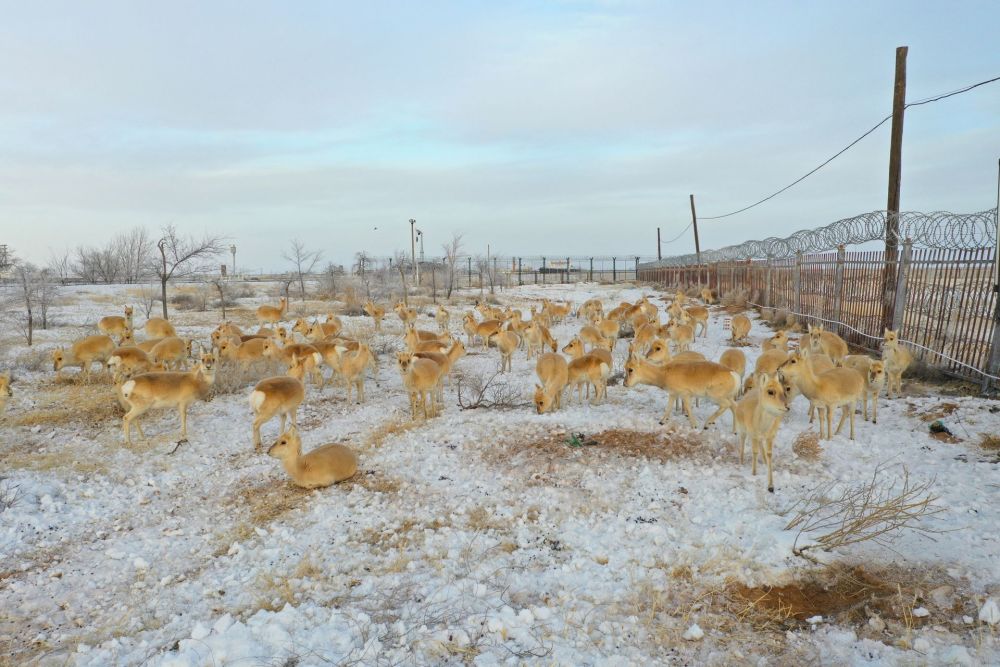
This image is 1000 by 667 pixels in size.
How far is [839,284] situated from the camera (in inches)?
616

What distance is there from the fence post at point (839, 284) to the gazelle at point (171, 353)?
16.3m

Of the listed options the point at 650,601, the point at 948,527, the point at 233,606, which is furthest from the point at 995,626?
the point at 233,606

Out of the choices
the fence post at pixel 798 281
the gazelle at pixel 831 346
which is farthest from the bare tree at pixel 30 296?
the fence post at pixel 798 281

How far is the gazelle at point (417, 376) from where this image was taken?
9227 mm

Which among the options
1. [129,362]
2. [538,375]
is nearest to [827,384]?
[538,375]

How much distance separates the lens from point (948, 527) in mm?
5281

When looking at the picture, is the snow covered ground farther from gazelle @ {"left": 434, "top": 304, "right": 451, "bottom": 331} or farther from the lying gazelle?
gazelle @ {"left": 434, "top": 304, "right": 451, "bottom": 331}

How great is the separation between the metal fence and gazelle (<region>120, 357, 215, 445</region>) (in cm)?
1242

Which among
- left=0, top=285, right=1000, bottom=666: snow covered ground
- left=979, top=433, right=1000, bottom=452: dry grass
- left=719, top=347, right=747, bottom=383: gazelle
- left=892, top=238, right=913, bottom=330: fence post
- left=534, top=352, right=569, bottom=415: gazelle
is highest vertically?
left=892, top=238, right=913, bottom=330: fence post

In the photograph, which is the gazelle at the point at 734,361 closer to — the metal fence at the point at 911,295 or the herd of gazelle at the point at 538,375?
the herd of gazelle at the point at 538,375

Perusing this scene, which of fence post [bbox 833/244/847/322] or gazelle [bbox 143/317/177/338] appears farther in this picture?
fence post [bbox 833/244/847/322]

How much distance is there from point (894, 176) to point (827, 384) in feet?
30.2

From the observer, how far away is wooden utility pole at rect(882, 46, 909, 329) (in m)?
13.0

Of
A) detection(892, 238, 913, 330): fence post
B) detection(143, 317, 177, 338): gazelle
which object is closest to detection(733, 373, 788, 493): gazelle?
detection(892, 238, 913, 330): fence post
